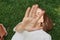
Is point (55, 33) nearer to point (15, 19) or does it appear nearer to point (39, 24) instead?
point (39, 24)

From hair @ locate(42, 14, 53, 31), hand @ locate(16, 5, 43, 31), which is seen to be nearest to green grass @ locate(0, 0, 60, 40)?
hair @ locate(42, 14, 53, 31)

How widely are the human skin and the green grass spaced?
16 cm

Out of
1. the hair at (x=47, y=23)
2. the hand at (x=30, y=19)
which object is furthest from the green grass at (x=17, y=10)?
the hand at (x=30, y=19)

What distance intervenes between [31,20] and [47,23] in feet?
1.08

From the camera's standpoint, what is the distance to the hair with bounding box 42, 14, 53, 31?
12.1 feet

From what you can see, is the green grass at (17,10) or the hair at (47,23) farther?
the green grass at (17,10)

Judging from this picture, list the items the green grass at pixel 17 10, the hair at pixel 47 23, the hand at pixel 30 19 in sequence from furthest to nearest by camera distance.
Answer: the green grass at pixel 17 10
the hair at pixel 47 23
the hand at pixel 30 19

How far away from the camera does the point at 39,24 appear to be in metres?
3.64

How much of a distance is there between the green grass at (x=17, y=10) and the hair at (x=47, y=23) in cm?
8

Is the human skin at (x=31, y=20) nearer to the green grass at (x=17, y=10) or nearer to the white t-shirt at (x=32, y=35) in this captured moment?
the white t-shirt at (x=32, y=35)

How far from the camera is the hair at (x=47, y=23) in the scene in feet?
12.1

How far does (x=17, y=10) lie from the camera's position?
395 centimetres

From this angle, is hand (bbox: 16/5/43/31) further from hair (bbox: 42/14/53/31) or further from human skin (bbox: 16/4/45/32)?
hair (bbox: 42/14/53/31)

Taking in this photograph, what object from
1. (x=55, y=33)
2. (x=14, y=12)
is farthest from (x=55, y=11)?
(x=14, y=12)
